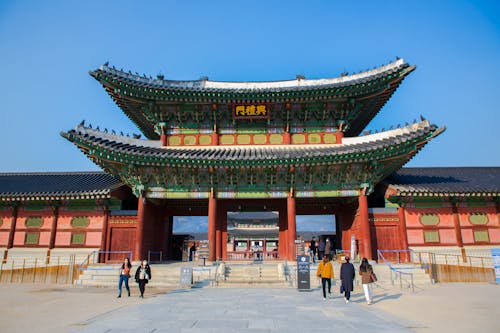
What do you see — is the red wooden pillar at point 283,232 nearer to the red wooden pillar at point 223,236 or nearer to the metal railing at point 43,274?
the red wooden pillar at point 223,236

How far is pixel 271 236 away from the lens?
51.8 metres

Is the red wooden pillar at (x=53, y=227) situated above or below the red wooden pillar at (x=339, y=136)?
below

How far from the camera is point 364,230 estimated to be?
19.9 metres

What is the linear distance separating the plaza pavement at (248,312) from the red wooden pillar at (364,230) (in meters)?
4.88

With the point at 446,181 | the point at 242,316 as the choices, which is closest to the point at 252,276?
the point at 242,316

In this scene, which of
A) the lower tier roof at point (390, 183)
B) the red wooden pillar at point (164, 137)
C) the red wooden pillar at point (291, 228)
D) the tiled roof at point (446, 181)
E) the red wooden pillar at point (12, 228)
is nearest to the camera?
the red wooden pillar at point (291, 228)

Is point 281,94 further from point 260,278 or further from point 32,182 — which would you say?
point 32,182

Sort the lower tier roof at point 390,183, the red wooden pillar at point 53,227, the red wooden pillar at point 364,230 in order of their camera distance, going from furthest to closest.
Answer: the red wooden pillar at point 53,227
the lower tier roof at point 390,183
the red wooden pillar at point 364,230

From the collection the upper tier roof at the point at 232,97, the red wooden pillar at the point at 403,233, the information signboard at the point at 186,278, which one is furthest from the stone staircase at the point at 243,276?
the upper tier roof at the point at 232,97

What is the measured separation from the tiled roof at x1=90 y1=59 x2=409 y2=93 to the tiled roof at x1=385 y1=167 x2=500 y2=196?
7493 mm

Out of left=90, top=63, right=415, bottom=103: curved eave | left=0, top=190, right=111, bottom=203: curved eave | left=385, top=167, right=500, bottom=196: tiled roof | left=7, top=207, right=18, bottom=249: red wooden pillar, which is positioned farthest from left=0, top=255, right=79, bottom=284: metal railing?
left=385, top=167, right=500, bottom=196: tiled roof

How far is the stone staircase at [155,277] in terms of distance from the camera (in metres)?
17.2

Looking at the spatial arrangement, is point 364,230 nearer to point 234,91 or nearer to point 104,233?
point 234,91

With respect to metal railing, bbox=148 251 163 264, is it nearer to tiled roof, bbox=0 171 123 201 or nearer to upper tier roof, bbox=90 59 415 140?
tiled roof, bbox=0 171 123 201
